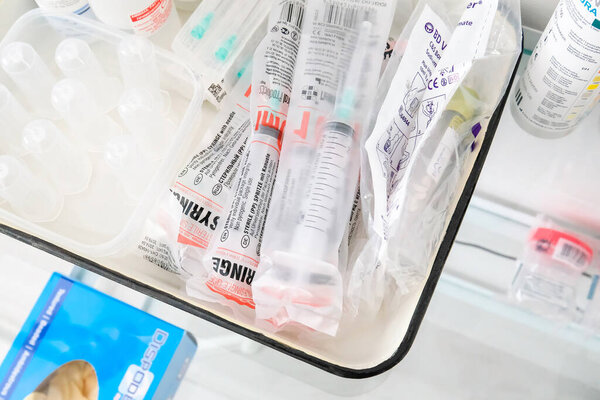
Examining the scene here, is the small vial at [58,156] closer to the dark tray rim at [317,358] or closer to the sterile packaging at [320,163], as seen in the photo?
the dark tray rim at [317,358]

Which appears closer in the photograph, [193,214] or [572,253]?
[193,214]

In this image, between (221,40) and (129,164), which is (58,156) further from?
(221,40)

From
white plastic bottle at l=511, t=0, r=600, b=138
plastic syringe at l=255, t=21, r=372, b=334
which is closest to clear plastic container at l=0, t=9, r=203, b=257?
plastic syringe at l=255, t=21, r=372, b=334

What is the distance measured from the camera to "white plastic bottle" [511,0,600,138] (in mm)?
394

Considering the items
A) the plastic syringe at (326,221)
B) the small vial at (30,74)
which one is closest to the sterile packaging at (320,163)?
the plastic syringe at (326,221)

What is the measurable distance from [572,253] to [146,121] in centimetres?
43

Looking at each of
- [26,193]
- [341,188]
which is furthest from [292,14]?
[26,193]

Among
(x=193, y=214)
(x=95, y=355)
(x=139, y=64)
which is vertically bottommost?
(x=95, y=355)

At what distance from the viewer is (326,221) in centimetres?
41

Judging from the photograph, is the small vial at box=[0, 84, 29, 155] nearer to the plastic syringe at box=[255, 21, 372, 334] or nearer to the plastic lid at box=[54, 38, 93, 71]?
the plastic lid at box=[54, 38, 93, 71]

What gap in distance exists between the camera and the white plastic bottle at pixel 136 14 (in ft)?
1.54

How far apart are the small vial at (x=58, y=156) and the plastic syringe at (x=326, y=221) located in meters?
0.22

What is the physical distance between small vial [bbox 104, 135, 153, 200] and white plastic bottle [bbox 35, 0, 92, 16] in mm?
133

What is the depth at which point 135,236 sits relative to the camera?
0.46 m
